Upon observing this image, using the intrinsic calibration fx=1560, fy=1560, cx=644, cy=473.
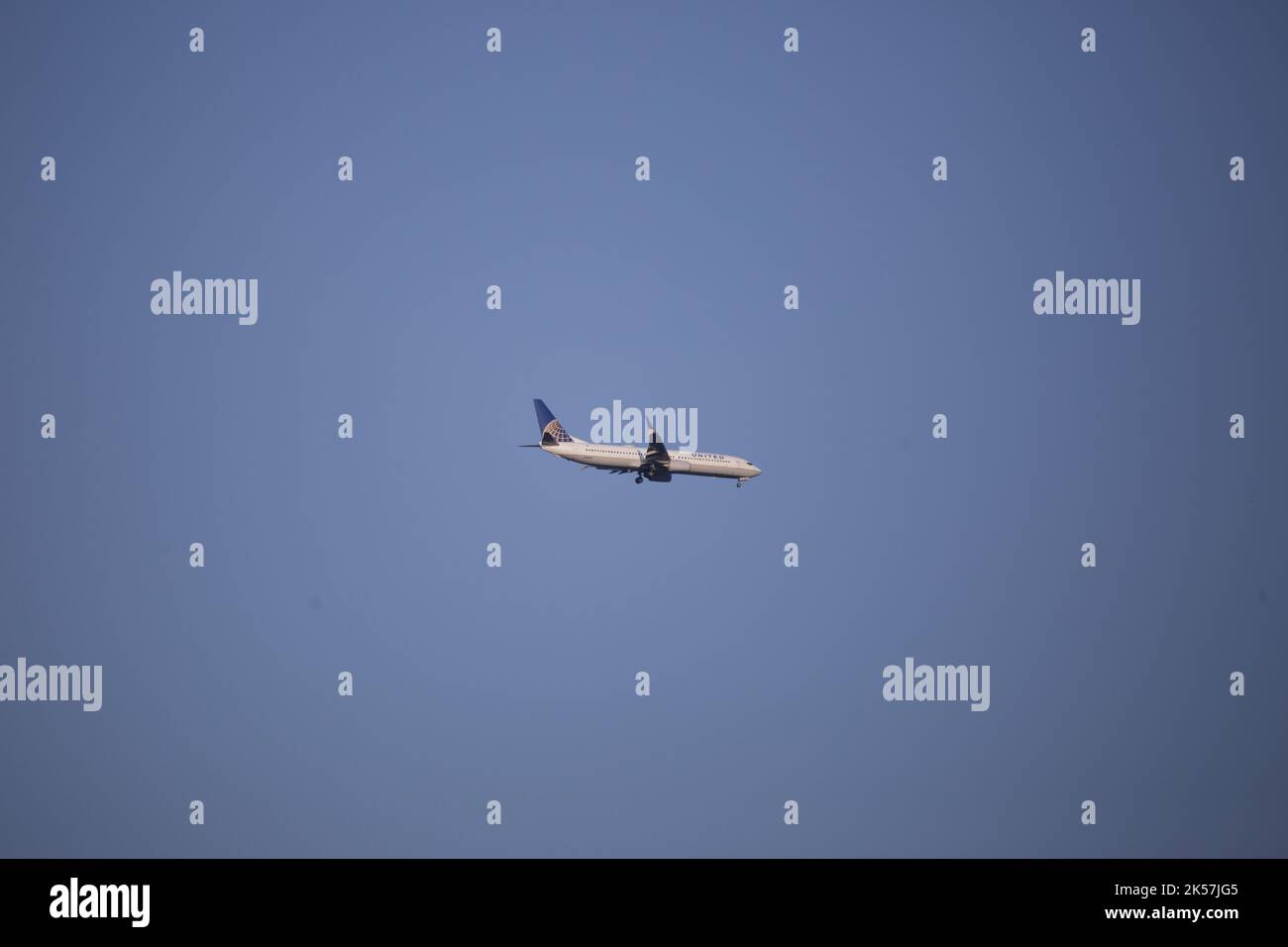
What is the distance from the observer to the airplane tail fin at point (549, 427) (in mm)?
128750

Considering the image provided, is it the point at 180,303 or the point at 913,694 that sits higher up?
the point at 180,303

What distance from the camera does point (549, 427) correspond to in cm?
12950

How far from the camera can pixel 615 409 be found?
124000mm

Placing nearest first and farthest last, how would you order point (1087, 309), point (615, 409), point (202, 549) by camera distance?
point (202, 549), point (1087, 309), point (615, 409)

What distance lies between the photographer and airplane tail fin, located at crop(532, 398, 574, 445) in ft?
422
